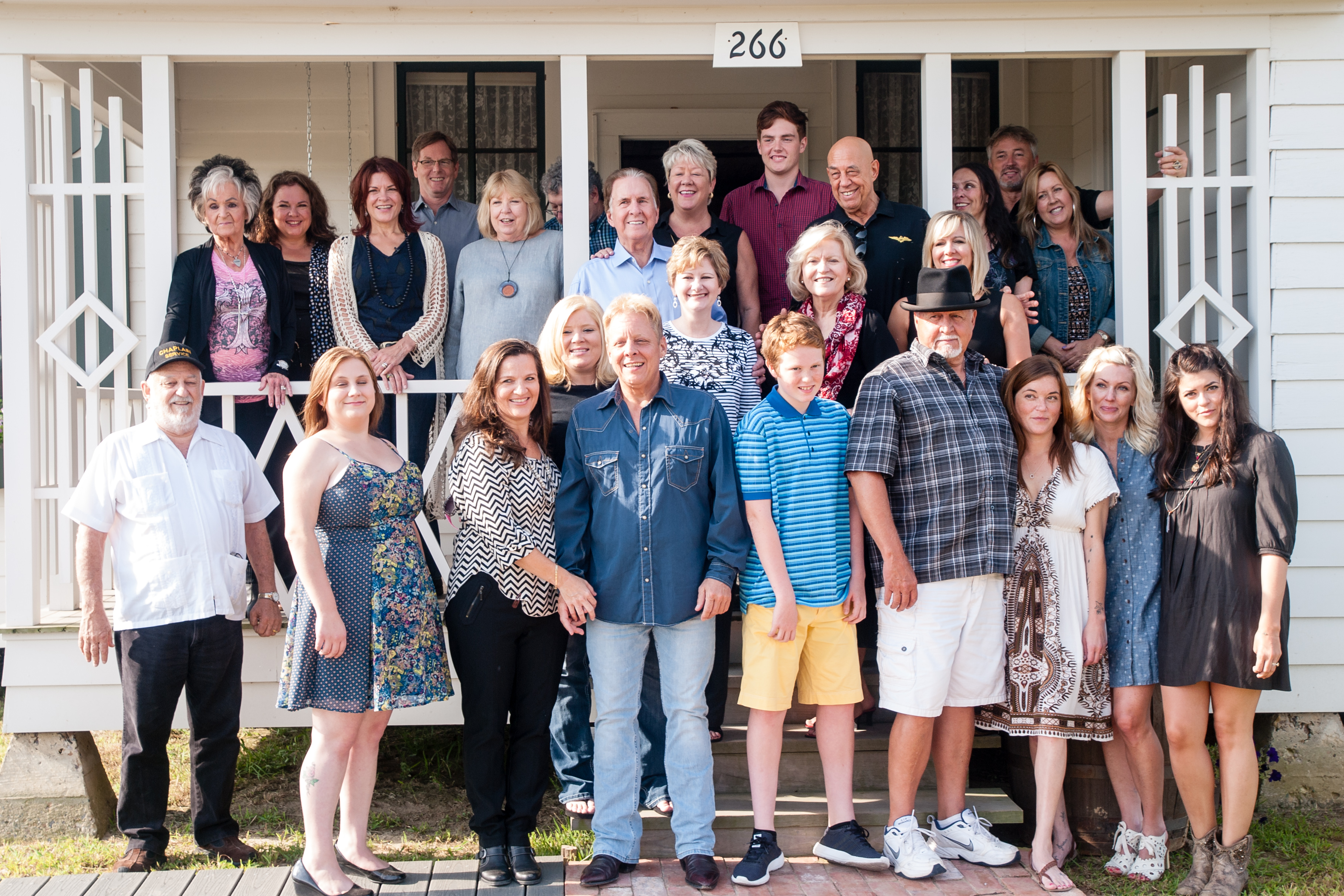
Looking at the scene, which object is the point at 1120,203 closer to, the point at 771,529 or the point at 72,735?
the point at 771,529

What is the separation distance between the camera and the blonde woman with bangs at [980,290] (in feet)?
12.4

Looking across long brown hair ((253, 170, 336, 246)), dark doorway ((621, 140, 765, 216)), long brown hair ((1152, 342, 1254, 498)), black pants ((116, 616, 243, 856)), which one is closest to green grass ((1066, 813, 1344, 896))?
long brown hair ((1152, 342, 1254, 498))

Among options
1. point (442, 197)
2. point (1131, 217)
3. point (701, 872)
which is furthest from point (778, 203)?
point (701, 872)

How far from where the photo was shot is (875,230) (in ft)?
13.6

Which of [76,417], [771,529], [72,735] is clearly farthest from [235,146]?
[771,529]

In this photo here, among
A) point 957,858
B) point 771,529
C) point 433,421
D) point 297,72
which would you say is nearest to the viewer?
point 771,529

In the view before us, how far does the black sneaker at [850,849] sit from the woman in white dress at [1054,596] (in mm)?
544

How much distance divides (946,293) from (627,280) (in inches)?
46.5

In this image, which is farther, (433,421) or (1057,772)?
(433,421)

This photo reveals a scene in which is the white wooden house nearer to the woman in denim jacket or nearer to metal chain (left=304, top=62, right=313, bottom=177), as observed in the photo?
the woman in denim jacket

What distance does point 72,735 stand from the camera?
13.7 ft

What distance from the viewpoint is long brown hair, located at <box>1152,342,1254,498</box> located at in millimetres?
3406

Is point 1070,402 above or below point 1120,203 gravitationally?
below

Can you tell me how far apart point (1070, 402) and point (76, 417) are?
4242 mm
